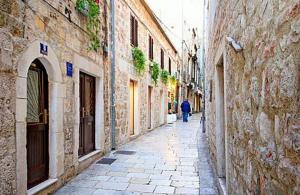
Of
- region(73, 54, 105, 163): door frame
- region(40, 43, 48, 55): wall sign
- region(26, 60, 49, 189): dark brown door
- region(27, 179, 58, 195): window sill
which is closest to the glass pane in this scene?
region(26, 60, 49, 189): dark brown door

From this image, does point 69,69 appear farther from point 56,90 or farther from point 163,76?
point 163,76

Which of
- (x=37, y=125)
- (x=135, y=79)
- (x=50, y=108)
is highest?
(x=135, y=79)

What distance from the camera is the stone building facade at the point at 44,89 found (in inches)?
122

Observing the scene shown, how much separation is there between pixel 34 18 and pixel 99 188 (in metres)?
2.58

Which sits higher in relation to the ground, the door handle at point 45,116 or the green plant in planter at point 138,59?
the green plant in planter at point 138,59

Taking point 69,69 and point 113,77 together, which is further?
point 113,77

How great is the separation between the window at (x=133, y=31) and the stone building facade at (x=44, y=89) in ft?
10.7

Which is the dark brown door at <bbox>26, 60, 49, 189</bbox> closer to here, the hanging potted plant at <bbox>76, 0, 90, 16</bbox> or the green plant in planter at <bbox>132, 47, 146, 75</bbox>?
the hanging potted plant at <bbox>76, 0, 90, 16</bbox>

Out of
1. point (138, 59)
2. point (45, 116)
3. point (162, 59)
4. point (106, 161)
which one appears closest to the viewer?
point (45, 116)

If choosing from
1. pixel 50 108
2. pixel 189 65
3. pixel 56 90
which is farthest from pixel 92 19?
pixel 189 65

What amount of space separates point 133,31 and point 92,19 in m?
3.87

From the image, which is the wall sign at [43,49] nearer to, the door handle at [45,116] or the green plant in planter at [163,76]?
the door handle at [45,116]

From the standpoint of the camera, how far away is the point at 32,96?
3914 millimetres

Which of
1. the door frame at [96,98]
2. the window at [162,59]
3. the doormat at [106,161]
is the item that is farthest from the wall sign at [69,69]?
the window at [162,59]
